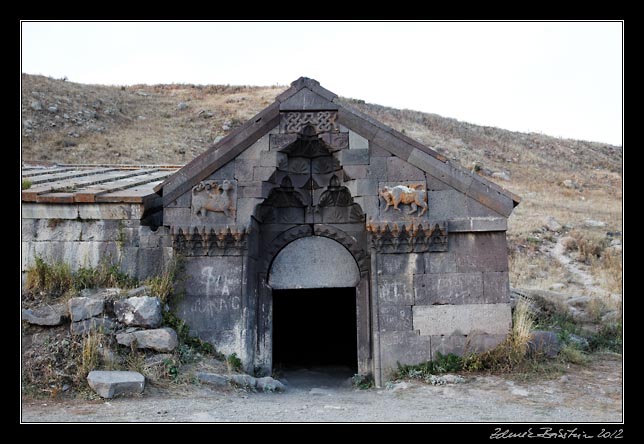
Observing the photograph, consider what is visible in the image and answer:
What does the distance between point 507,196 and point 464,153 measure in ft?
80.3

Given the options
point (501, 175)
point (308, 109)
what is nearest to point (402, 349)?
point (308, 109)

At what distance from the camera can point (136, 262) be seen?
9.48 m

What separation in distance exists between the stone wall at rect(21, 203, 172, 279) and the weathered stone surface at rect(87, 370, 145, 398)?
2129 millimetres

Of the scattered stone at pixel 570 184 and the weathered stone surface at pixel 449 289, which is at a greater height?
the scattered stone at pixel 570 184

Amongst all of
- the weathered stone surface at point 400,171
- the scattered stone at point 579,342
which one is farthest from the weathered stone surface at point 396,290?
the scattered stone at point 579,342

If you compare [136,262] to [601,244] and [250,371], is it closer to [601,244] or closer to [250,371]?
[250,371]

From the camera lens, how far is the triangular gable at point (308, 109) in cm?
945

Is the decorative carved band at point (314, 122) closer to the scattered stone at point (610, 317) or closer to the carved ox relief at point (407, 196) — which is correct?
the carved ox relief at point (407, 196)

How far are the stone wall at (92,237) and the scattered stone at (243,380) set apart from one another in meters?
2.15

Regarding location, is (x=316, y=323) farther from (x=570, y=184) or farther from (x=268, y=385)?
(x=570, y=184)

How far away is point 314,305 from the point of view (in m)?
13.8

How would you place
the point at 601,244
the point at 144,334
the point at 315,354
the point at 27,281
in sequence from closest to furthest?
the point at 144,334 → the point at 27,281 → the point at 315,354 → the point at 601,244

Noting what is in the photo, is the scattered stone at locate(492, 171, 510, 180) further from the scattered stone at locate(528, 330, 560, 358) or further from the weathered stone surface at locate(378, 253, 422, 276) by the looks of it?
the weathered stone surface at locate(378, 253, 422, 276)

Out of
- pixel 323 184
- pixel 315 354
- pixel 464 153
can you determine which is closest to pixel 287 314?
pixel 315 354
